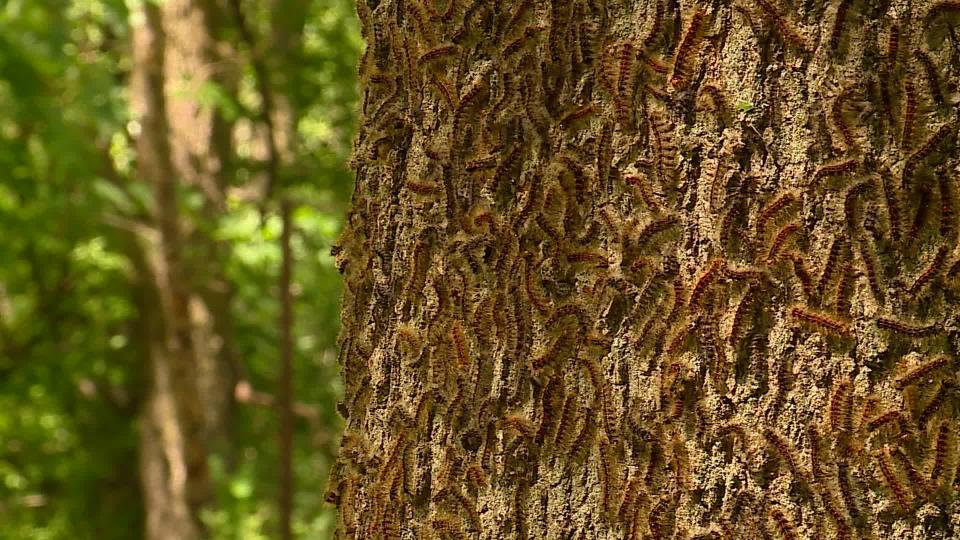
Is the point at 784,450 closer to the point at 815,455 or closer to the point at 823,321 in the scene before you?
the point at 815,455

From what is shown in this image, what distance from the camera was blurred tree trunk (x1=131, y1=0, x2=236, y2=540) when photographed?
764 cm

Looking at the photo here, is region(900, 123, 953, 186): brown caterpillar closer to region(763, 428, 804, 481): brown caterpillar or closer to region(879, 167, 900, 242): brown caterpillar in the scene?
region(879, 167, 900, 242): brown caterpillar

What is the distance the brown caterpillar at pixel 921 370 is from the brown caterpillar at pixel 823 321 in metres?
0.08

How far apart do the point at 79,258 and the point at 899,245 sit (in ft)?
34.1

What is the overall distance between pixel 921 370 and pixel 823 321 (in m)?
0.12

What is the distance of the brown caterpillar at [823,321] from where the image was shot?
4.08 ft

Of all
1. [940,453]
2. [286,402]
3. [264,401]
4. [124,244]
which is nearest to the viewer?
[940,453]

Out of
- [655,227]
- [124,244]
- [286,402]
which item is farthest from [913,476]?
[124,244]

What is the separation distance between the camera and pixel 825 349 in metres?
1.25

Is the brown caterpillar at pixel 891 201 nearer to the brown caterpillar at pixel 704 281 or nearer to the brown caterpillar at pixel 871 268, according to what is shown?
the brown caterpillar at pixel 871 268

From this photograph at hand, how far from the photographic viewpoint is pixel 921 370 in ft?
3.96

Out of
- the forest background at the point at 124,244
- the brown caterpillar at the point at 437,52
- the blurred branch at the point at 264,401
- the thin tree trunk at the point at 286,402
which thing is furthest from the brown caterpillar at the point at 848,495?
the blurred branch at the point at 264,401

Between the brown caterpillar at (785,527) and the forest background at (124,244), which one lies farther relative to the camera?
the forest background at (124,244)

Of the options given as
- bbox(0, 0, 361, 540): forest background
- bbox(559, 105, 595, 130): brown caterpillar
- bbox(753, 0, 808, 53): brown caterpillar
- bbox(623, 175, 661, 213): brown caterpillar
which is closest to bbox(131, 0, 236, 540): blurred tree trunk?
bbox(0, 0, 361, 540): forest background
